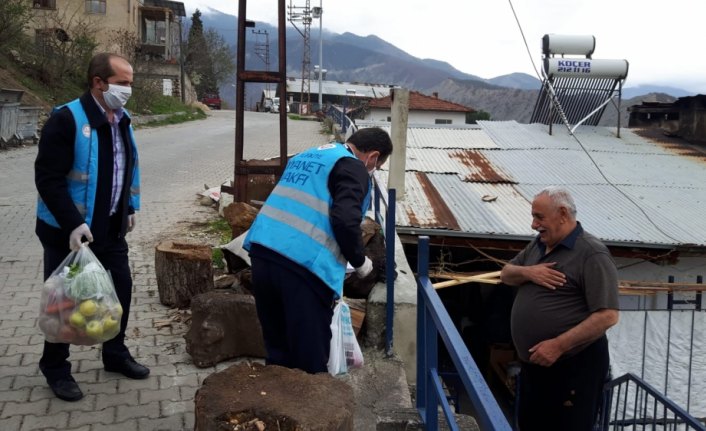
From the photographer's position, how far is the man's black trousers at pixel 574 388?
3482 mm

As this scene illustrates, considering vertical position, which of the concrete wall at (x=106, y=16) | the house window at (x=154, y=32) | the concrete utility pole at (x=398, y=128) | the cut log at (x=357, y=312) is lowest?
the cut log at (x=357, y=312)

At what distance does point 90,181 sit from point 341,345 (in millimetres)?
1555

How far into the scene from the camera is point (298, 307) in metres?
2.78

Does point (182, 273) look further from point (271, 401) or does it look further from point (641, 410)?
point (641, 410)

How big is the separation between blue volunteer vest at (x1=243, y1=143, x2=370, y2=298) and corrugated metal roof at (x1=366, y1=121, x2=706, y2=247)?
3.92 metres

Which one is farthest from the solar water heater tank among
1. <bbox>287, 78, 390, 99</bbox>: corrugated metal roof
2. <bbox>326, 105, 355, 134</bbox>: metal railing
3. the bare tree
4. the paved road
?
<bbox>287, 78, 390, 99</bbox>: corrugated metal roof

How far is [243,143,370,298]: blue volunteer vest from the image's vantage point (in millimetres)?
2758

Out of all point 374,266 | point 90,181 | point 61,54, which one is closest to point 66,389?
point 90,181

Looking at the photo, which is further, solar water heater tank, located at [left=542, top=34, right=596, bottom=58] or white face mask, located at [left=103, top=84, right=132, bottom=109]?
solar water heater tank, located at [left=542, top=34, right=596, bottom=58]

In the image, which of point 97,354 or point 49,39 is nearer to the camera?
point 97,354

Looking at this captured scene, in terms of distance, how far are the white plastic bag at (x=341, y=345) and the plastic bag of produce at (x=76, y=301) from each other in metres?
1.18

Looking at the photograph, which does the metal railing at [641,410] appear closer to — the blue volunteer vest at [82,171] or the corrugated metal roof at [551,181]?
the corrugated metal roof at [551,181]

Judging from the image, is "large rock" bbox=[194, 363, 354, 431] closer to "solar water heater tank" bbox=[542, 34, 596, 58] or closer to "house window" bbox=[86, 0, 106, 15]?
"solar water heater tank" bbox=[542, 34, 596, 58]

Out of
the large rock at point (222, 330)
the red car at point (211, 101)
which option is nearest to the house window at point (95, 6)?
the red car at point (211, 101)
